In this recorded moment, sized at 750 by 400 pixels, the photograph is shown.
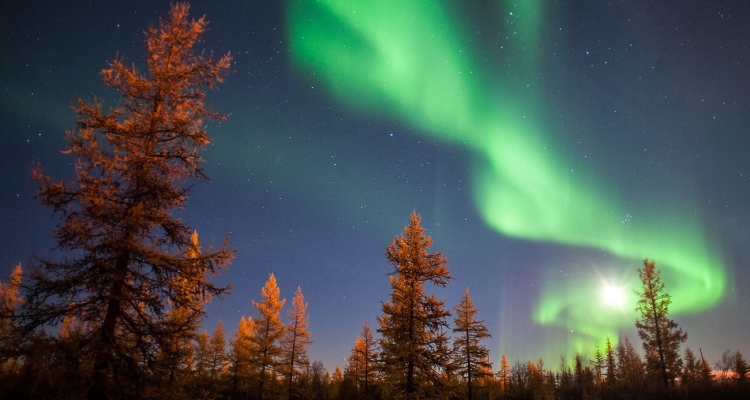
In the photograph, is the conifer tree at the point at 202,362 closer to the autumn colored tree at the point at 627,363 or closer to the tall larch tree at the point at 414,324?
the tall larch tree at the point at 414,324

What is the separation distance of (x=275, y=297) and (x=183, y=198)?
26350 mm

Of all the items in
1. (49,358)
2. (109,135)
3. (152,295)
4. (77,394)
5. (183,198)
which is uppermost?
(109,135)

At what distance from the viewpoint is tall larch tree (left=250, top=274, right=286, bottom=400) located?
1232 inches

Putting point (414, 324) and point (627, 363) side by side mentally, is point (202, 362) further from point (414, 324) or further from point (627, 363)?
point (627, 363)

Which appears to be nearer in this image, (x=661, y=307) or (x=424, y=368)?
(x=424, y=368)

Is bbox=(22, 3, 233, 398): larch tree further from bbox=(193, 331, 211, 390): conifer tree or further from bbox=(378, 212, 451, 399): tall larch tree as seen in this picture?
bbox=(193, 331, 211, 390): conifer tree

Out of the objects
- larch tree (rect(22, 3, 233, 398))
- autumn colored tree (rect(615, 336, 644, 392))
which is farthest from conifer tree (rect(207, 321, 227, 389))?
autumn colored tree (rect(615, 336, 644, 392))

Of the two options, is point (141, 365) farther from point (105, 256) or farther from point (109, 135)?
point (109, 135)

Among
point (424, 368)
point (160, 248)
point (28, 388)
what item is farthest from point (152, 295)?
point (424, 368)

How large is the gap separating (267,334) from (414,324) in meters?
17.5

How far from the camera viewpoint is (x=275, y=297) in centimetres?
3369

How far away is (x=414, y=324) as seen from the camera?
19906mm

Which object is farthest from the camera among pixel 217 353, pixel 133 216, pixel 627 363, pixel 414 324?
pixel 627 363

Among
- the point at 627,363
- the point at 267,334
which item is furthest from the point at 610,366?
the point at 267,334
